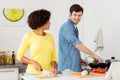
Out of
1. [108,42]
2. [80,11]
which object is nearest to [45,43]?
[80,11]

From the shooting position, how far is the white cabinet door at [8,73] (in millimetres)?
3527

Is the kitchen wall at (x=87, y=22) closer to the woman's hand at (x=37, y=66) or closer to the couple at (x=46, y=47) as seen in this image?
the couple at (x=46, y=47)

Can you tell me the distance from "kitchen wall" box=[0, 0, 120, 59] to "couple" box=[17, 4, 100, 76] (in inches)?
44.2

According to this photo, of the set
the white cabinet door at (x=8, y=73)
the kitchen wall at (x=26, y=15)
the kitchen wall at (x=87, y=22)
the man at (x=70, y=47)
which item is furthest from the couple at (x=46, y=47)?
the kitchen wall at (x=26, y=15)

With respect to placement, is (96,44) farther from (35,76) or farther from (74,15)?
(35,76)

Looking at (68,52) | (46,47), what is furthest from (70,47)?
(46,47)

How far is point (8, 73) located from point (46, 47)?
1408mm

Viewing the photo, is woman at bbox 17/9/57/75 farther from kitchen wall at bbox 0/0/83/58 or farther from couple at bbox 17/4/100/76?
kitchen wall at bbox 0/0/83/58

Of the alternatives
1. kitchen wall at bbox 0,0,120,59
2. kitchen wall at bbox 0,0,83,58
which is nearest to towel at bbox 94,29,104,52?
kitchen wall at bbox 0,0,120,59

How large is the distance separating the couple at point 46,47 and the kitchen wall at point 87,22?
3.68ft

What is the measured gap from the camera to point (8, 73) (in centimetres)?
356

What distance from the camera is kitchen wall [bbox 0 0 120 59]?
3.53 m

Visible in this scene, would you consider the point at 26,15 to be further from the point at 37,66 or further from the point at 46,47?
the point at 37,66

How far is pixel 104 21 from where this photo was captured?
371 cm
